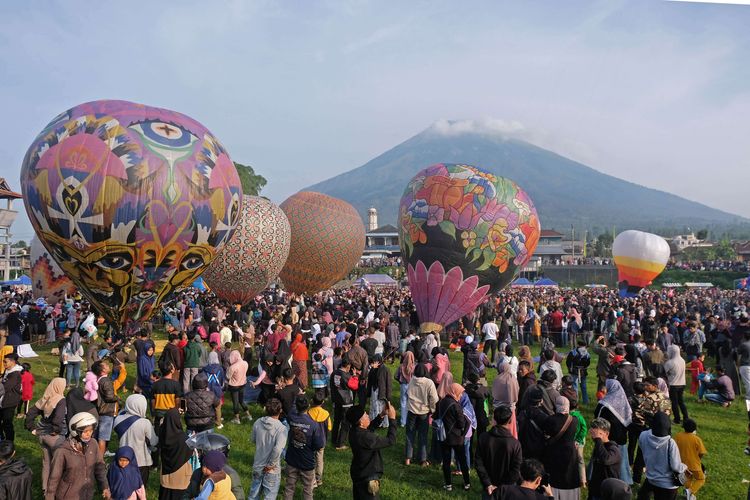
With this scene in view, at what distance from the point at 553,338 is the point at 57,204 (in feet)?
53.9

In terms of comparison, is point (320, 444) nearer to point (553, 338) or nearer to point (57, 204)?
point (57, 204)

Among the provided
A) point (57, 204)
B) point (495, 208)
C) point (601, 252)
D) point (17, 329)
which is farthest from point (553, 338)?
point (601, 252)

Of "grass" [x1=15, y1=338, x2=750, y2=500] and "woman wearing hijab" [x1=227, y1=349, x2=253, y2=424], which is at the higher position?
"woman wearing hijab" [x1=227, y1=349, x2=253, y2=424]

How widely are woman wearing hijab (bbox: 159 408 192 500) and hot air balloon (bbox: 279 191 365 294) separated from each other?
79.8 feet

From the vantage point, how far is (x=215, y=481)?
480 centimetres

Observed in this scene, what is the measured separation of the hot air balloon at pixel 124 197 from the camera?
12414 millimetres

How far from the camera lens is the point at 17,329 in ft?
53.0

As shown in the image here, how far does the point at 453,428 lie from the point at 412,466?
1.58m

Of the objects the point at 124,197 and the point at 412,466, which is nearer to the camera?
the point at 412,466

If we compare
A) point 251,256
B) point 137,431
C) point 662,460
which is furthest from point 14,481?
point 251,256

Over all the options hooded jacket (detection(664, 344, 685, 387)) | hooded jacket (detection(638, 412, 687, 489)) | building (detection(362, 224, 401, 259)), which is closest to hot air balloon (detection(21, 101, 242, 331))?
hooded jacket (detection(664, 344, 685, 387))

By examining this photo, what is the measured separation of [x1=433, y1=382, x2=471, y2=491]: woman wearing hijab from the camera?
24.1ft

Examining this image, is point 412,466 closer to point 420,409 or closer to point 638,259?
point 420,409

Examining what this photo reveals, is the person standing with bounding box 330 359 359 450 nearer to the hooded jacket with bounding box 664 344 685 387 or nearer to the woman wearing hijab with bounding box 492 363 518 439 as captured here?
the woman wearing hijab with bounding box 492 363 518 439
